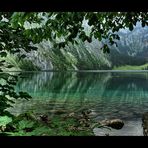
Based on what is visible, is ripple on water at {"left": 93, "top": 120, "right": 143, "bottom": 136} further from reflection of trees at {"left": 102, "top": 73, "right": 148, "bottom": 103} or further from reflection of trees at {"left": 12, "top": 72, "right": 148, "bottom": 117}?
reflection of trees at {"left": 102, "top": 73, "right": 148, "bottom": 103}

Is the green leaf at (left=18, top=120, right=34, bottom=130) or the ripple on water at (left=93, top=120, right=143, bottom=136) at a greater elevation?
the ripple on water at (left=93, top=120, right=143, bottom=136)

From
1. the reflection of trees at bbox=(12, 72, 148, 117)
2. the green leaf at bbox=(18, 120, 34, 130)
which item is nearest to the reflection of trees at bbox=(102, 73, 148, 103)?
the reflection of trees at bbox=(12, 72, 148, 117)

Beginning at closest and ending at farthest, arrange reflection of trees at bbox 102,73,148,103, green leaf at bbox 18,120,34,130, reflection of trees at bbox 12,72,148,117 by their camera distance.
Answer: green leaf at bbox 18,120,34,130 < reflection of trees at bbox 12,72,148,117 < reflection of trees at bbox 102,73,148,103

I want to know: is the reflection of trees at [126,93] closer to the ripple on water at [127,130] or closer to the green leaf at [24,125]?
the ripple on water at [127,130]

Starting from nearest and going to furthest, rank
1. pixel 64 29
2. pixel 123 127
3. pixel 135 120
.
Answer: pixel 64 29 < pixel 123 127 < pixel 135 120

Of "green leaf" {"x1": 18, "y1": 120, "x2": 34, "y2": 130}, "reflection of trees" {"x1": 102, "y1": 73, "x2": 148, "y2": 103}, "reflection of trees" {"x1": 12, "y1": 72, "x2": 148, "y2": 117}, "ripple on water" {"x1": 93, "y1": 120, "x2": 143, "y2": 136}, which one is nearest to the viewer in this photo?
"green leaf" {"x1": 18, "y1": 120, "x2": 34, "y2": 130}

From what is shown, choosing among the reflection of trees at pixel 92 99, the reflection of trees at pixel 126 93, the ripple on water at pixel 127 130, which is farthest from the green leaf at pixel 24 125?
the reflection of trees at pixel 126 93
